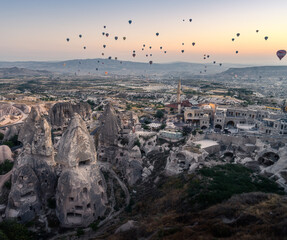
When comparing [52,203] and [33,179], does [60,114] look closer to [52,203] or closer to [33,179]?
[33,179]

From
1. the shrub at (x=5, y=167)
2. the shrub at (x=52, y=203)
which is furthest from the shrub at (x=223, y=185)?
the shrub at (x=5, y=167)

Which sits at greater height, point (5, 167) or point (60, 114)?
point (60, 114)

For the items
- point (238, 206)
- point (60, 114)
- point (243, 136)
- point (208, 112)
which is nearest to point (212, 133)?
point (243, 136)

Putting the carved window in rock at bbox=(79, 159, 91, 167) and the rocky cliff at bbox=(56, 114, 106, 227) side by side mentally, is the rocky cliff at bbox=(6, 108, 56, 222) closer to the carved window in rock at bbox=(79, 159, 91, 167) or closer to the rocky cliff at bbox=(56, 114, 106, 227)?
the rocky cliff at bbox=(56, 114, 106, 227)

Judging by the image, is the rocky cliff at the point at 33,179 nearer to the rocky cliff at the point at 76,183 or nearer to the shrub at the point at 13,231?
the shrub at the point at 13,231

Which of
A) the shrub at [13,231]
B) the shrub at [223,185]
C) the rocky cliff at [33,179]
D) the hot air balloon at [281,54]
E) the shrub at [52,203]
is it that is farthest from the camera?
the hot air balloon at [281,54]

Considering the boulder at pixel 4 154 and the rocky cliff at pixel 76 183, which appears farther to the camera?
the boulder at pixel 4 154

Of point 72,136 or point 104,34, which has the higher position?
point 104,34

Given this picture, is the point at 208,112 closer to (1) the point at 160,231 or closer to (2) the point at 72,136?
(2) the point at 72,136

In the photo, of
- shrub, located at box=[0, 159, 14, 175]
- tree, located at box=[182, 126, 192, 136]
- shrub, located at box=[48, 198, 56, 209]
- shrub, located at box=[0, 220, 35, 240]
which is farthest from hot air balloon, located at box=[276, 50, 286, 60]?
shrub, located at box=[0, 159, 14, 175]

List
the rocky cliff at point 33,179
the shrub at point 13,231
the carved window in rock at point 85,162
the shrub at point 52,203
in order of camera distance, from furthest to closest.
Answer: the shrub at point 52,203, the carved window in rock at point 85,162, the rocky cliff at point 33,179, the shrub at point 13,231

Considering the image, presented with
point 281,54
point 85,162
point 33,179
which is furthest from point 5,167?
point 281,54
